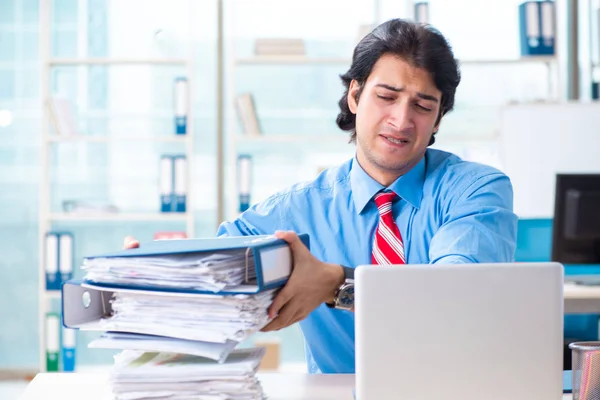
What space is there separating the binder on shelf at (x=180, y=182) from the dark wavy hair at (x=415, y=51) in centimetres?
280

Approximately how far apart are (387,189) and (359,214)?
9cm

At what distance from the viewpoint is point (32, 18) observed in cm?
499

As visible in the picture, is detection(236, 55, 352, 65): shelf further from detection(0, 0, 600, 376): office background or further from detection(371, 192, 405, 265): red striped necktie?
detection(371, 192, 405, 265): red striped necktie

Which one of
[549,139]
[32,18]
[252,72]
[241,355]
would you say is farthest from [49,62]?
[241,355]

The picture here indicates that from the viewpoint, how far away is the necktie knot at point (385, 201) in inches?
68.1

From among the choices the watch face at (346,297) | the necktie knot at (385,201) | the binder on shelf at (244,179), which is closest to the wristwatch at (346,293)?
the watch face at (346,297)

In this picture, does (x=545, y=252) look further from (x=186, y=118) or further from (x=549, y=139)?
(x=186, y=118)

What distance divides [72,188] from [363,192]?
359 cm

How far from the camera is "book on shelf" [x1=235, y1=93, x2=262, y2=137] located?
4746 millimetres

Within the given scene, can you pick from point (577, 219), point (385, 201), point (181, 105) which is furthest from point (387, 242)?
point (181, 105)

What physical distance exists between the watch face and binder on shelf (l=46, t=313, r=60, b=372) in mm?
3635

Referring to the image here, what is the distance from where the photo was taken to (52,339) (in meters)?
4.59

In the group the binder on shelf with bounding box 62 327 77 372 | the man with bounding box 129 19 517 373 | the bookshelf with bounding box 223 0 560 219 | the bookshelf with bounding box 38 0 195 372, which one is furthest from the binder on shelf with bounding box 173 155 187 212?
the man with bounding box 129 19 517 373

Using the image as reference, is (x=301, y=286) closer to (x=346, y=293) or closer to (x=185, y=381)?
(x=346, y=293)
